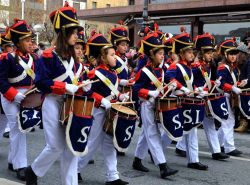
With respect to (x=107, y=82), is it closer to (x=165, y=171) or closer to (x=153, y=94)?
(x=153, y=94)

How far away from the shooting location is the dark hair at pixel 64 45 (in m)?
4.93

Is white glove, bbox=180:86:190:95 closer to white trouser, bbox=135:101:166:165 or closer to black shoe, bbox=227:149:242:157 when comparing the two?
white trouser, bbox=135:101:166:165

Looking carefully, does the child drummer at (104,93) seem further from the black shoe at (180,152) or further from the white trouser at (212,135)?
the black shoe at (180,152)

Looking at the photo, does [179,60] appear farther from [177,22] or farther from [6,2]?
[6,2]

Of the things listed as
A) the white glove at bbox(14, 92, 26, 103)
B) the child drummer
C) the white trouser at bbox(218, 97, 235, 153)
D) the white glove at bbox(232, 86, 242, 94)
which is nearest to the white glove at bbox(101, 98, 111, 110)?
the child drummer

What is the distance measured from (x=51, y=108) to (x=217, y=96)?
11.4 feet

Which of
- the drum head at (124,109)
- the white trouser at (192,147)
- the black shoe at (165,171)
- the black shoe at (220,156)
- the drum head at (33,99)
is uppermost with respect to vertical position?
the drum head at (33,99)

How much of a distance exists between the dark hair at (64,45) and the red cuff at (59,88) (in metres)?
0.33

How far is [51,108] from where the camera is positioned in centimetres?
489

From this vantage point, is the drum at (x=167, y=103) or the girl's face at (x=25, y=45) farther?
the girl's face at (x=25, y=45)

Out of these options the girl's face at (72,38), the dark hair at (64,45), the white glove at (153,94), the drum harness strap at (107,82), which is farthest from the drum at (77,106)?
the white glove at (153,94)

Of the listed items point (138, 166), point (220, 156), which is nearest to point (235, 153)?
point (220, 156)

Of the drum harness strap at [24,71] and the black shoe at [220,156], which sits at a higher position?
the drum harness strap at [24,71]

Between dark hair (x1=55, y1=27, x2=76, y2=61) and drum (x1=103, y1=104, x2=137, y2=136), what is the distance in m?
1.01
